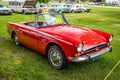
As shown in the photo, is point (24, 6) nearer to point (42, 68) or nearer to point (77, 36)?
point (42, 68)

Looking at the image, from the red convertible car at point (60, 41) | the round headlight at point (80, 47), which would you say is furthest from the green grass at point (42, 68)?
the round headlight at point (80, 47)

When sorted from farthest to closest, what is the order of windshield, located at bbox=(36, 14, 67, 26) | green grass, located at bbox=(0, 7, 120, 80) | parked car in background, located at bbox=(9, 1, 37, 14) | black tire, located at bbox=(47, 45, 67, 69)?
1. parked car in background, located at bbox=(9, 1, 37, 14)
2. windshield, located at bbox=(36, 14, 67, 26)
3. black tire, located at bbox=(47, 45, 67, 69)
4. green grass, located at bbox=(0, 7, 120, 80)

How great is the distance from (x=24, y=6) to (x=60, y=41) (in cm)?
2023

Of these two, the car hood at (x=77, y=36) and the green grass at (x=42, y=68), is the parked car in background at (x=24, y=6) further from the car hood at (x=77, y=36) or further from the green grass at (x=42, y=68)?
the car hood at (x=77, y=36)

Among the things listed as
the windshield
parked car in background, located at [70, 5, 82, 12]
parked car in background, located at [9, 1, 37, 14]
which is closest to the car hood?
the windshield

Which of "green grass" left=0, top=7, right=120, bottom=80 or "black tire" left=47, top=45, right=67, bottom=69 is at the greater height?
"black tire" left=47, top=45, right=67, bottom=69

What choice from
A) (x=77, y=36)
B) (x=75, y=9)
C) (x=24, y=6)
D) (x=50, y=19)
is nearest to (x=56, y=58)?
(x=77, y=36)

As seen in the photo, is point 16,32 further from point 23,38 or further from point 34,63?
point 34,63

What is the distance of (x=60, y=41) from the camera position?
492 centimetres

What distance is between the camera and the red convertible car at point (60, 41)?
473 centimetres

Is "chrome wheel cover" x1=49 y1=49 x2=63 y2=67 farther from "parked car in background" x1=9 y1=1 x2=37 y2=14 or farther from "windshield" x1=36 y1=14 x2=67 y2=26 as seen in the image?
"parked car in background" x1=9 y1=1 x2=37 y2=14

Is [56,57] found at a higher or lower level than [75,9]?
lower

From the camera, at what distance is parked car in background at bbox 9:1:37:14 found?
23.2 metres

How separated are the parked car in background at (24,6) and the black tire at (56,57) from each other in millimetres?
18318
